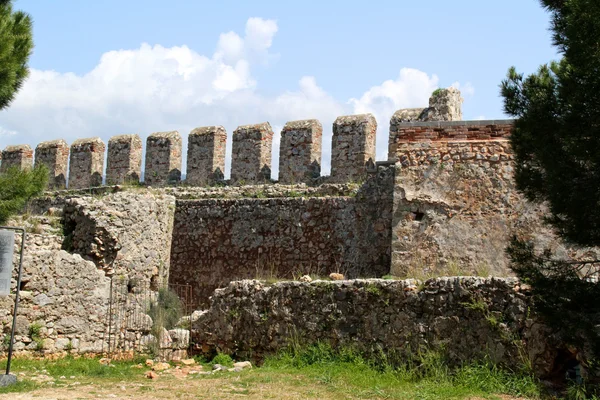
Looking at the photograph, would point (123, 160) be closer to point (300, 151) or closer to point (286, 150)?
point (286, 150)

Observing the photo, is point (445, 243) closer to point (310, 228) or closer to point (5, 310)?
point (310, 228)

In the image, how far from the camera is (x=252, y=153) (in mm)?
17734

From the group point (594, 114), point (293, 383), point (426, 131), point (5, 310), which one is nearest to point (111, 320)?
point (5, 310)

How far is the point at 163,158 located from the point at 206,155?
1.21 metres

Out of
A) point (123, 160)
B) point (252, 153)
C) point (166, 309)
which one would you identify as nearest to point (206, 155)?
point (252, 153)

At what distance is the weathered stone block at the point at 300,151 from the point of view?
17.1 metres

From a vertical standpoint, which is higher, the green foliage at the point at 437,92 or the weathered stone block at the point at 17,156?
the green foliage at the point at 437,92

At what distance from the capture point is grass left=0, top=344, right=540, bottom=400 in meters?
9.33

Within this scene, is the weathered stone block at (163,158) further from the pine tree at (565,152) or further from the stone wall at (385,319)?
the pine tree at (565,152)

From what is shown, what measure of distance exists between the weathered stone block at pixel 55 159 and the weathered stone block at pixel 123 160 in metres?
1.63

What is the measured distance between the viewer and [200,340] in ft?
Result: 41.0

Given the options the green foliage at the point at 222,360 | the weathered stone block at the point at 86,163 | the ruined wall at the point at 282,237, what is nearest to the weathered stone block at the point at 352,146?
the ruined wall at the point at 282,237

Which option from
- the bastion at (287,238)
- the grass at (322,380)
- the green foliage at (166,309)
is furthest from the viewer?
the green foliage at (166,309)

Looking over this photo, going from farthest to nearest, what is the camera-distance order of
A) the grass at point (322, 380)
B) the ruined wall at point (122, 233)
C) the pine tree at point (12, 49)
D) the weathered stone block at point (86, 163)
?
1. the weathered stone block at point (86, 163)
2. the ruined wall at point (122, 233)
3. the pine tree at point (12, 49)
4. the grass at point (322, 380)
